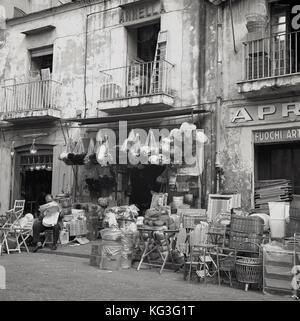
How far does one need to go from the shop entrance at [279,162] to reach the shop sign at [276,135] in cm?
32

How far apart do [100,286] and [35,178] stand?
891 cm

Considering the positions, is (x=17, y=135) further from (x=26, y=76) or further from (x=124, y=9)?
(x=124, y=9)

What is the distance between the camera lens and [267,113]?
1075cm

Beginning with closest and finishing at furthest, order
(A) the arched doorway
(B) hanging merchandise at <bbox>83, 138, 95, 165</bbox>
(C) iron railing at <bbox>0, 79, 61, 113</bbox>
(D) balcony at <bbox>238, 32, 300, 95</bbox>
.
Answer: (D) balcony at <bbox>238, 32, 300, 95</bbox> → (B) hanging merchandise at <bbox>83, 138, 95, 165</bbox> → (C) iron railing at <bbox>0, 79, 61, 113</bbox> → (A) the arched doorway

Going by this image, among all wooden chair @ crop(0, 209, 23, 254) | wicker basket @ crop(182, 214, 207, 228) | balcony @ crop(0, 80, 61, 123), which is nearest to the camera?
wicker basket @ crop(182, 214, 207, 228)

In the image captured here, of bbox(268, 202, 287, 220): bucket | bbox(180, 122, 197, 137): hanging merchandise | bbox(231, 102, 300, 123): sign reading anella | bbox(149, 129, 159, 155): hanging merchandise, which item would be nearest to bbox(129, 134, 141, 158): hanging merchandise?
bbox(149, 129, 159, 155): hanging merchandise

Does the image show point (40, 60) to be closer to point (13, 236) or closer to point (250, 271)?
point (13, 236)

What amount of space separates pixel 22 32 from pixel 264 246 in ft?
39.2

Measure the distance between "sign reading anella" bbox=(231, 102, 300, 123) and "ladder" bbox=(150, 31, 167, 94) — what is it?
235 centimetres

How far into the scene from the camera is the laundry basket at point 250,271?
23.7 ft

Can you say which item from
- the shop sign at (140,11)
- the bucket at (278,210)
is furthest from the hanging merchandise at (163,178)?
the shop sign at (140,11)

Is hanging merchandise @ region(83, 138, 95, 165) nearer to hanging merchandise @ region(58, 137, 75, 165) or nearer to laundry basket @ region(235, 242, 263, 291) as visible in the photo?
hanging merchandise @ region(58, 137, 75, 165)

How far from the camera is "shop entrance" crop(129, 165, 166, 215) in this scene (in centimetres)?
1281

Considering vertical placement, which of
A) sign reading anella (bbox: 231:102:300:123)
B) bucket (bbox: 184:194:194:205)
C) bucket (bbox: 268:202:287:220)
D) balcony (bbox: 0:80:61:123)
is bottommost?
bucket (bbox: 268:202:287:220)
